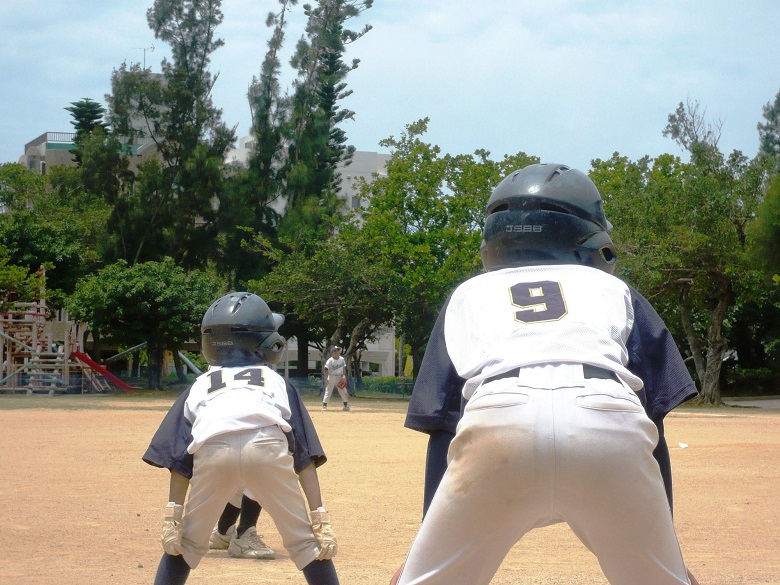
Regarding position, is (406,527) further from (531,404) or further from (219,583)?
(531,404)

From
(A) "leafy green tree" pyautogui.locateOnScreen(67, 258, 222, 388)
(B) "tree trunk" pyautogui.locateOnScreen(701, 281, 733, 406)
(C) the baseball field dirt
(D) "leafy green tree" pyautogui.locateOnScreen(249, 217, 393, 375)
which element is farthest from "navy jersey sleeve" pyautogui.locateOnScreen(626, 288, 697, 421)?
(A) "leafy green tree" pyautogui.locateOnScreen(67, 258, 222, 388)

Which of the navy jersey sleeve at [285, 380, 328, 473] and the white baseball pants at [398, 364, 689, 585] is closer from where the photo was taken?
the white baseball pants at [398, 364, 689, 585]

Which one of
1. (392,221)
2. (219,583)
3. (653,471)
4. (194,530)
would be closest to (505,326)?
(653,471)

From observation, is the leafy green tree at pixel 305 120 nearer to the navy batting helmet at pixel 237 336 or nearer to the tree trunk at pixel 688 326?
the tree trunk at pixel 688 326

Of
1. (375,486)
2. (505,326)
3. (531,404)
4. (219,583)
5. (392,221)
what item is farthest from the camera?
(392,221)

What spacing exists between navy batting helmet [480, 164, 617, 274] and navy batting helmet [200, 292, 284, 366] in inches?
96.6

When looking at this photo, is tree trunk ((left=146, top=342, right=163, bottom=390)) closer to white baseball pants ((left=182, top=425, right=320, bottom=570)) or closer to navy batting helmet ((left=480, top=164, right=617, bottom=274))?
white baseball pants ((left=182, top=425, right=320, bottom=570))

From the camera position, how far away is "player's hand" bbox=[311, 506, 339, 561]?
446 centimetres

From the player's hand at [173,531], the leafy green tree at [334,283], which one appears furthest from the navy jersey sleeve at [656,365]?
the leafy green tree at [334,283]

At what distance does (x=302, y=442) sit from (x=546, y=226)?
7.52ft

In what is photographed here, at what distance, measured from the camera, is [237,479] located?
447cm

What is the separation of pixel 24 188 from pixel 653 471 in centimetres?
5559

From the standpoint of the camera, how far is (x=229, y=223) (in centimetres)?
4616

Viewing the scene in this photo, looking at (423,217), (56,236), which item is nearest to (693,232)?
(423,217)
